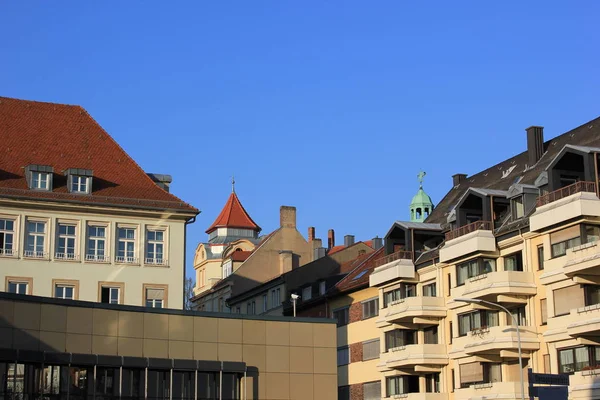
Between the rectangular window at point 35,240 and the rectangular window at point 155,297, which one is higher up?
A: the rectangular window at point 35,240

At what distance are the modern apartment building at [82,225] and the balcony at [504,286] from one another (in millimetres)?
18051

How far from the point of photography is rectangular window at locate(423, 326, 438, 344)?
212 feet

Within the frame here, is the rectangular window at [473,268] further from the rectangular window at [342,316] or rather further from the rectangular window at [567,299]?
the rectangular window at [342,316]

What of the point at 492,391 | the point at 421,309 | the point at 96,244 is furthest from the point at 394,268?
the point at 96,244

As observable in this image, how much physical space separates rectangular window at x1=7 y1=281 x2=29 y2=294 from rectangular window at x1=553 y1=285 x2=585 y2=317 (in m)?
28.9

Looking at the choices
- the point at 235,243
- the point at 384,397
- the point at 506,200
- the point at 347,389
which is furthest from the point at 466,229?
the point at 235,243

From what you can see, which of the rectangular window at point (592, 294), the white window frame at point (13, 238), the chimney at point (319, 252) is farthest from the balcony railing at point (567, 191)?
the chimney at point (319, 252)

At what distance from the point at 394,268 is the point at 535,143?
11.5m

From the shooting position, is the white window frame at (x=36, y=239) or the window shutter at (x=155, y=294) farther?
the window shutter at (x=155, y=294)

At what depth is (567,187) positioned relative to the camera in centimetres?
5131

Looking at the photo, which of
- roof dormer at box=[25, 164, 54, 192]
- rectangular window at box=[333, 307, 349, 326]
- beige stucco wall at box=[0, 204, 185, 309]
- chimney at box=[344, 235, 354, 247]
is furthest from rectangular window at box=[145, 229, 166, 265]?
chimney at box=[344, 235, 354, 247]

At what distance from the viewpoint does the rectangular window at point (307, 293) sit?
81938 mm

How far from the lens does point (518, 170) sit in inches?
2598

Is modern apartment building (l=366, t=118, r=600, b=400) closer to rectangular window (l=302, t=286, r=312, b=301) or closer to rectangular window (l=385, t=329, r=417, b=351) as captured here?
rectangular window (l=385, t=329, r=417, b=351)
